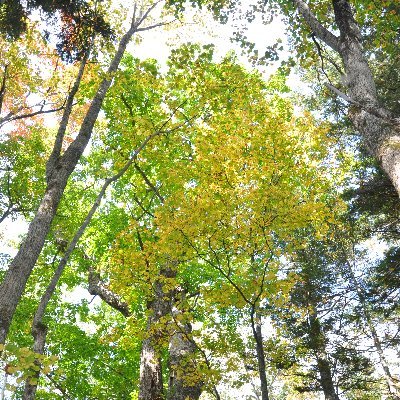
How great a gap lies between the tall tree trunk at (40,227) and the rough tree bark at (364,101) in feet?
14.8

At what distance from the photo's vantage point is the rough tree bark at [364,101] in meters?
3.83

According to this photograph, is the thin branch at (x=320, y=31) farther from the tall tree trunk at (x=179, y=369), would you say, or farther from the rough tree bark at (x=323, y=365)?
the rough tree bark at (x=323, y=365)

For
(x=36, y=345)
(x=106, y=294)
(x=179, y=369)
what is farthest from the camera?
(x=106, y=294)

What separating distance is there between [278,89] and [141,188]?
7.14m

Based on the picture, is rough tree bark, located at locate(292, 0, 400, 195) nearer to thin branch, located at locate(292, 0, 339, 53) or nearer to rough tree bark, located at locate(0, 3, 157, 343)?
thin branch, located at locate(292, 0, 339, 53)

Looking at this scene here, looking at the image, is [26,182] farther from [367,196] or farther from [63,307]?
[367,196]

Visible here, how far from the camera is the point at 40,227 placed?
5.80 meters

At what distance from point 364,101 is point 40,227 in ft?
16.7

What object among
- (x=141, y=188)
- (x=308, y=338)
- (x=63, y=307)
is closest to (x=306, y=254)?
(x=308, y=338)

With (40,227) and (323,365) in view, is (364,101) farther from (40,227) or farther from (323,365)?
(323,365)

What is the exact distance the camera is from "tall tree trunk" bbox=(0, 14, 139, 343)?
4.94 metres

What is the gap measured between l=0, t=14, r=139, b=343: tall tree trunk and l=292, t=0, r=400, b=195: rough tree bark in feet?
14.8

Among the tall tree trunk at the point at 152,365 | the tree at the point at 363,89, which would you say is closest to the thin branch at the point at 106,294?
the tall tree trunk at the point at 152,365

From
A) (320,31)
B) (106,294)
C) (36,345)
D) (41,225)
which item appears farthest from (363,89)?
(106,294)
